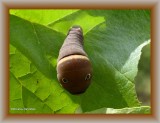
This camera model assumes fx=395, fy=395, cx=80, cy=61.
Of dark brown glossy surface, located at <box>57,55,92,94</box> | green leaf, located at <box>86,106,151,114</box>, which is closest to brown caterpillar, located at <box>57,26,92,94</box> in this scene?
dark brown glossy surface, located at <box>57,55,92,94</box>

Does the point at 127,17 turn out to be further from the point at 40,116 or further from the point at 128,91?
the point at 40,116

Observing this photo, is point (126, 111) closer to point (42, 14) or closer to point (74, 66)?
point (74, 66)

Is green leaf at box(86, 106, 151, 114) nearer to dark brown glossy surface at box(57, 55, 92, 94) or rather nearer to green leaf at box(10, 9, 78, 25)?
dark brown glossy surface at box(57, 55, 92, 94)

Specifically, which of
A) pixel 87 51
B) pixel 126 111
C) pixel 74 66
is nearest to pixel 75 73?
pixel 74 66

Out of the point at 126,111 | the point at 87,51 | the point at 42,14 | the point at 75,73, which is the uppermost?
the point at 42,14

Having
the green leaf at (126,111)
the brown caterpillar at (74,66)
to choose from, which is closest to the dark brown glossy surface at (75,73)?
the brown caterpillar at (74,66)
